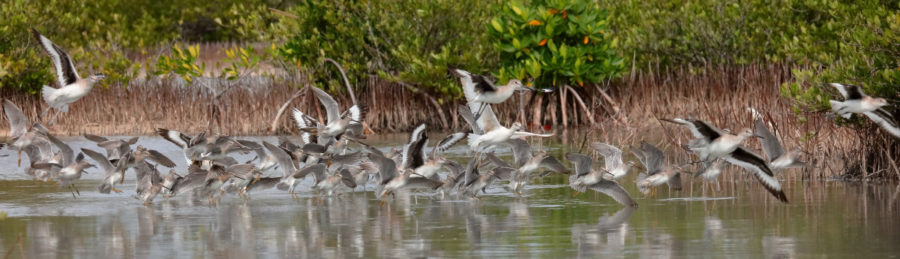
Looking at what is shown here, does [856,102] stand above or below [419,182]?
above

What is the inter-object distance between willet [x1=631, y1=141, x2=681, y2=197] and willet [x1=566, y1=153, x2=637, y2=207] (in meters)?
0.48

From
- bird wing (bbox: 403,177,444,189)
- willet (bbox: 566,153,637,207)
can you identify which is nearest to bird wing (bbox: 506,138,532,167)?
willet (bbox: 566,153,637,207)

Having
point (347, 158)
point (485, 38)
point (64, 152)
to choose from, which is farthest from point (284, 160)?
point (485, 38)

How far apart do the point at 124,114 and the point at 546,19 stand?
7129 mm

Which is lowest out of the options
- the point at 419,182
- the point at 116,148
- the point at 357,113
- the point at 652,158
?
the point at 419,182

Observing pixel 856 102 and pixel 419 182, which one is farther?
pixel 419 182

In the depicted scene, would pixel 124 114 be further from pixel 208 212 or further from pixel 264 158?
pixel 208 212

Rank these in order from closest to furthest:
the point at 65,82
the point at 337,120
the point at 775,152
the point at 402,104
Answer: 1. the point at 775,152
2. the point at 337,120
3. the point at 65,82
4. the point at 402,104

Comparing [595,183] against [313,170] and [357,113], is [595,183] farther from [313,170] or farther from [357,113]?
[357,113]

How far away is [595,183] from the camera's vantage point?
12133 millimetres

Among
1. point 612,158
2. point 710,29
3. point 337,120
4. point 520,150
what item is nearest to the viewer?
point 612,158

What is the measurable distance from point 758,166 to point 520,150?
274cm

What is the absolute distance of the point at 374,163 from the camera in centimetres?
1259

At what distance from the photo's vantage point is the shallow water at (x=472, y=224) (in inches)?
364
